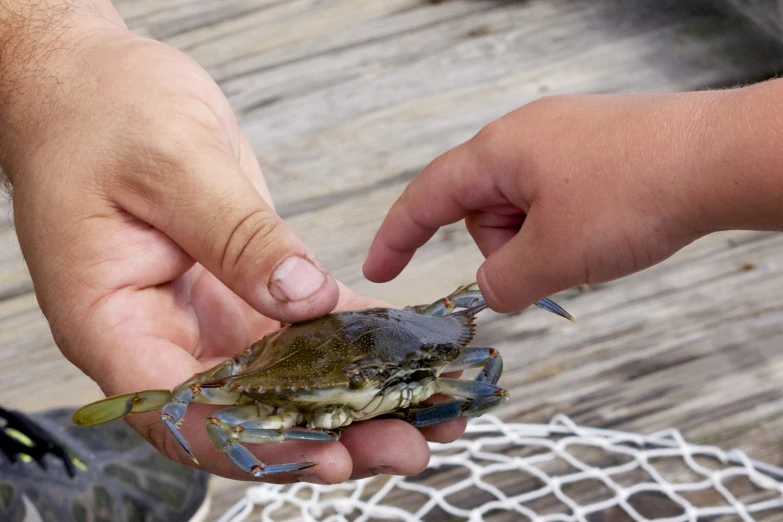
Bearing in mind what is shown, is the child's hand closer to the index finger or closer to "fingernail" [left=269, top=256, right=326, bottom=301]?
the index finger

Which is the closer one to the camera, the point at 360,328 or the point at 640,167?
the point at 640,167

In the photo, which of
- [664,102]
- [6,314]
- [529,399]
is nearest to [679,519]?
[529,399]

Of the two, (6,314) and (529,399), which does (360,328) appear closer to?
(529,399)

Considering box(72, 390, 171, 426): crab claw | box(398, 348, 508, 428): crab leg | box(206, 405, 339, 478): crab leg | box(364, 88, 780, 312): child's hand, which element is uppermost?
box(364, 88, 780, 312): child's hand

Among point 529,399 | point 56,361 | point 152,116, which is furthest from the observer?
point 56,361

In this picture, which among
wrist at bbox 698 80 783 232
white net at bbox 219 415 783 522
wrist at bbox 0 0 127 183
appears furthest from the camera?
white net at bbox 219 415 783 522

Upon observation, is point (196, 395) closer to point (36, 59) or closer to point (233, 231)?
point (233, 231)

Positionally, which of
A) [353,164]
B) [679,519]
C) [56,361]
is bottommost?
[679,519]

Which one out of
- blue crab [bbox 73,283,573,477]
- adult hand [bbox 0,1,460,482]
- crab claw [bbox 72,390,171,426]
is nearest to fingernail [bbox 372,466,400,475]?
adult hand [bbox 0,1,460,482]
